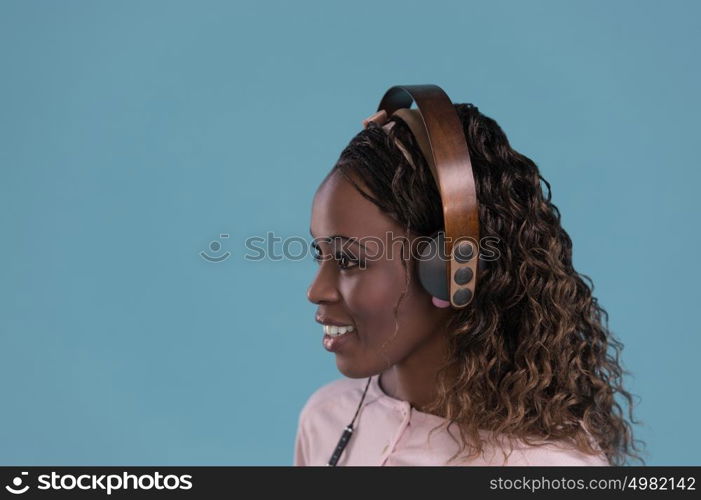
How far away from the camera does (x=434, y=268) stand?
1803 mm

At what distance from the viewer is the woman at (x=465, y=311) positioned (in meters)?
1.87

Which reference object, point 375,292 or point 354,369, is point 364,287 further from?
point 354,369


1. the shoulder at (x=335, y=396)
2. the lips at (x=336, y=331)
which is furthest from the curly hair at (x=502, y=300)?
the shoulder at (x=335, y=396)

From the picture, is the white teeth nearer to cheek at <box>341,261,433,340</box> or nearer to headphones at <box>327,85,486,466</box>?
cheek at <box>341,261,433,340</box>

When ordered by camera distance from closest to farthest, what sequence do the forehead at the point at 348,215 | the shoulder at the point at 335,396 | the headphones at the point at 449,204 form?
the headphones at the point at 449,204
the forehead at the point at 348,215
the shoulder at the point at 335,396

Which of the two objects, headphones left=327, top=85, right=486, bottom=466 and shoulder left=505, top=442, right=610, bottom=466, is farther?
shoulder left=505, top=442, right=610, bottom=466

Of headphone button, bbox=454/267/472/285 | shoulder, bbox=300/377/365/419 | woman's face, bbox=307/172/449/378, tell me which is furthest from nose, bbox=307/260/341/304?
shoulder, bbox=300/377/365/419

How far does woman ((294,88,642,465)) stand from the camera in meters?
1.87

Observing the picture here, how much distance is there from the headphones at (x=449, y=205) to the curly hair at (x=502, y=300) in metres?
0.06

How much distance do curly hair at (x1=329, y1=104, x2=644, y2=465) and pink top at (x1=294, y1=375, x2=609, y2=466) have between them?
3 centimetres

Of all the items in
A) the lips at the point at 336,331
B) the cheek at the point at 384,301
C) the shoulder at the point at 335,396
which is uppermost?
the cheek at the point at 384,301

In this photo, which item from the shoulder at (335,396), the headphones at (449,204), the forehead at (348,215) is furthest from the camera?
the shoulder at (335,396)

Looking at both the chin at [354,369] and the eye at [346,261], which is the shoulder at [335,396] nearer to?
the chin at [354,369]
